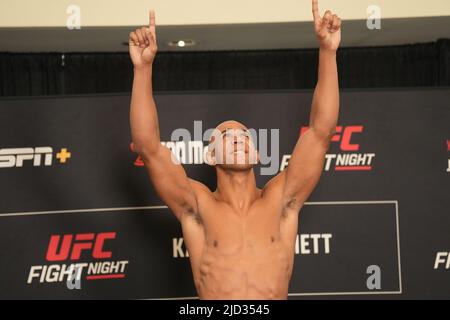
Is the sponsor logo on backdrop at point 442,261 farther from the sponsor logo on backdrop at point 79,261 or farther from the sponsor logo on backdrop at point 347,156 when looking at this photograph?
the sponsor logo on backdrop at point 79,261

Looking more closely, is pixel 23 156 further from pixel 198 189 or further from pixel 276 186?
pixel 276 186

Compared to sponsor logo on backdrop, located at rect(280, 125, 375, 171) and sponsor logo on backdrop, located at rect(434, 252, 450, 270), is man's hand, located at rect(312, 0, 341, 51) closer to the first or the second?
sponsor logo on backdrop, located at rect(280, 125, 375, 171)

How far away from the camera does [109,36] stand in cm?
406

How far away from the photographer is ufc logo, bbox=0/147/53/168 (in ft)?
10.9

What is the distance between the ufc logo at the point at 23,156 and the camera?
3.33m

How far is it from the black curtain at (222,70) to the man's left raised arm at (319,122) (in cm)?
171

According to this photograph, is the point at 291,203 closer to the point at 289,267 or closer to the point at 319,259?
the point at 289,267

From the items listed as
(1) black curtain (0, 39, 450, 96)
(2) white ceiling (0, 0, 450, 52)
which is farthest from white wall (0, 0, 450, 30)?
(1) black curtain (0, 39, 450, 96)

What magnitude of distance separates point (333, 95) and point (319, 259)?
0.92 metres

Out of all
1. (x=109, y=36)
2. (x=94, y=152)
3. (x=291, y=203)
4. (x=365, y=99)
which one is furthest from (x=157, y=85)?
(x=291, y=203)

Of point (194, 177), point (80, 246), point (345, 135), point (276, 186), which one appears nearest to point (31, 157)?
point (80, 246)

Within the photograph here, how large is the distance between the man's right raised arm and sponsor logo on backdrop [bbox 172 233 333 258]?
1.81 feet

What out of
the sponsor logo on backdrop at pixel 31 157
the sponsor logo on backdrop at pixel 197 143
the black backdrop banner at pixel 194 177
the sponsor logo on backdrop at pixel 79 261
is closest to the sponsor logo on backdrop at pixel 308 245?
the black backdrop banner at pixel 194 177

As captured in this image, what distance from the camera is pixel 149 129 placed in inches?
107
